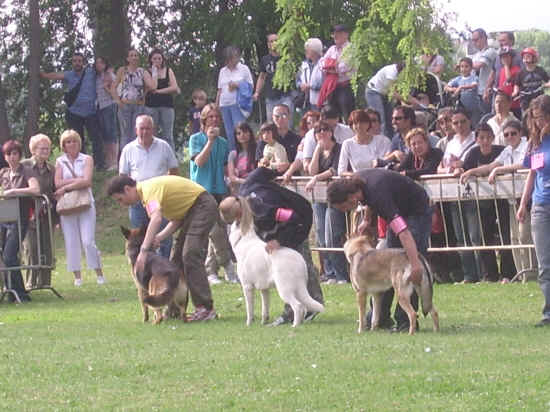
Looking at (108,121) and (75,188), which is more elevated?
(108,121)

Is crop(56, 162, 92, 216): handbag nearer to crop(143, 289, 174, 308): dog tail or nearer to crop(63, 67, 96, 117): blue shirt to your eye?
crop(143, 289, 174, 308): dog tail

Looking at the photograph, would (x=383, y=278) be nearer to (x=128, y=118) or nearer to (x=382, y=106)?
(x=382, y=106)

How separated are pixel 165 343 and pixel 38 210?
19.8 feet

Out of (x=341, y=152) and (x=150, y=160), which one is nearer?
(x=341, y=152)

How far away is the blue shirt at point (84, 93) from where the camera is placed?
87.2 ft

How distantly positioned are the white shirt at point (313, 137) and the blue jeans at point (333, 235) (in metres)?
0.74

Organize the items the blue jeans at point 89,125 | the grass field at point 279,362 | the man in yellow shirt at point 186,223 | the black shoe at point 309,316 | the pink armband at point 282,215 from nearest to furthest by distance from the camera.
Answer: the grass field at point 279,362 → the pink armband at point 282,215 → the man in yellow shirt at point 186,223 → the black shoe at point 309,316 → the blue jeans at point 89,125

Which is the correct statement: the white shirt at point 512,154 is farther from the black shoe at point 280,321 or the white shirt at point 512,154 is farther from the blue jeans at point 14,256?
the blue jeans at point 14,256

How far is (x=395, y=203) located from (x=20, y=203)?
7006 millimetres

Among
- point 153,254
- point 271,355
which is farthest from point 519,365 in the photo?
point 153,254

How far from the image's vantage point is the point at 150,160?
1677 centimetres

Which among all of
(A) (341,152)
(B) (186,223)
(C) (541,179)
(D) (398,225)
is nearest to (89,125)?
(A) (341,152)

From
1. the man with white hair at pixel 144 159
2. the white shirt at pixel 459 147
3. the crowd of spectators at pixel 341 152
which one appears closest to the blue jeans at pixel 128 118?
the crowd of spectators at pixel 341 152

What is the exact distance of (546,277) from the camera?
39.7 ft
